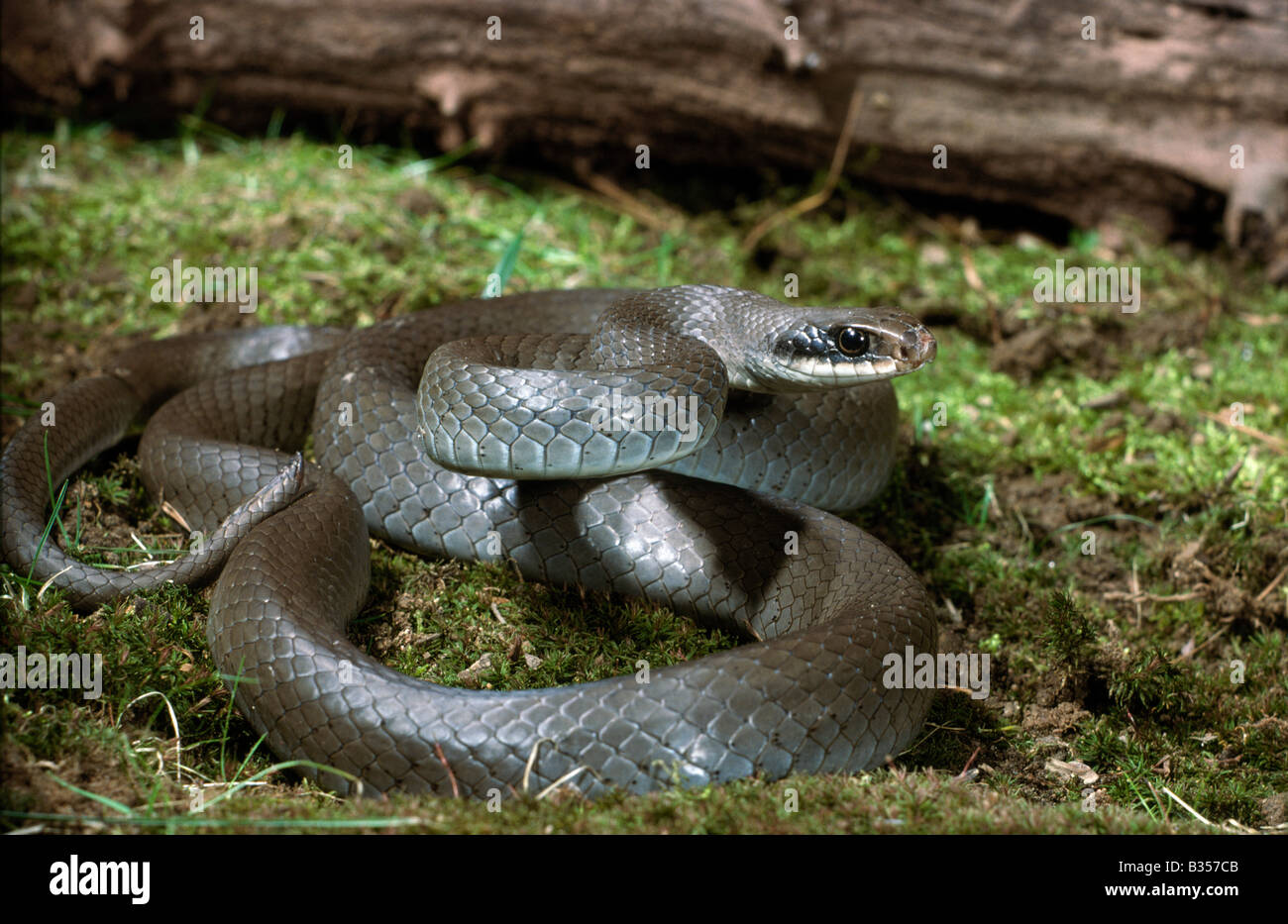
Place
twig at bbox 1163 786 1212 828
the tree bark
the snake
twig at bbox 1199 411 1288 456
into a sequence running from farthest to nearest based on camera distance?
the tree bark → twig at bbox 1199 411 1288 456 → twig at bbox 1163 786 1212 828 → the snake

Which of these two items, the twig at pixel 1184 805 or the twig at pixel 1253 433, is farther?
the twig at pixel 1253 433

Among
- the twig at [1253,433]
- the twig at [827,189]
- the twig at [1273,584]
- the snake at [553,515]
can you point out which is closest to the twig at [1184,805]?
the snake at [553,515]

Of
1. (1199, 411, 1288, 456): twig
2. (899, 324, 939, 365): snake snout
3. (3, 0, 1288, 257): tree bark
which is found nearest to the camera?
(899, 324, 939, 365): snake snout

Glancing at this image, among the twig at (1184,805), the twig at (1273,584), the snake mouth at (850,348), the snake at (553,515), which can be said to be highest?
the snake mouth at (850,348)

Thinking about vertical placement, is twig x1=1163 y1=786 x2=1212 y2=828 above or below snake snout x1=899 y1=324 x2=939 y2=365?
below

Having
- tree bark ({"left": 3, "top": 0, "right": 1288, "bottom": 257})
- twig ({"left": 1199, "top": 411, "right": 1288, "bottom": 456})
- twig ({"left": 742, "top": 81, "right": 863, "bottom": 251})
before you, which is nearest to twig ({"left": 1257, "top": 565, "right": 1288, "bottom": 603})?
twig ({"left": 1199, "top": 411, "right": 1288, "bottom": 456})

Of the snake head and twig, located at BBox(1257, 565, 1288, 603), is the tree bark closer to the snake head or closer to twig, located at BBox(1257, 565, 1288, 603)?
twig, located at BBox(1257, 565, 1288, 603)

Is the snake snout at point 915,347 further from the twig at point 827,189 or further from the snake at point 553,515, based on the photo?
the twig at point 827,189
